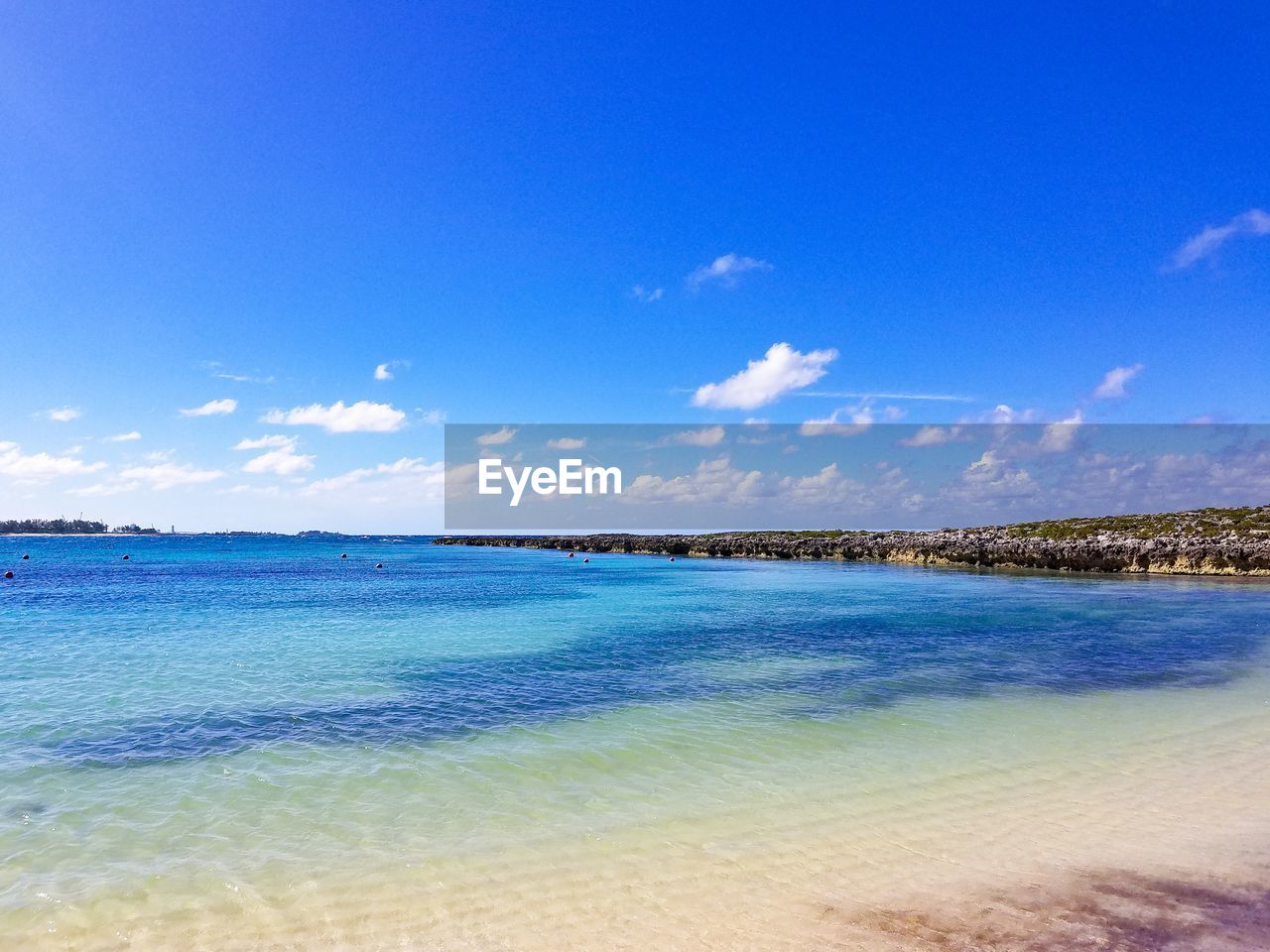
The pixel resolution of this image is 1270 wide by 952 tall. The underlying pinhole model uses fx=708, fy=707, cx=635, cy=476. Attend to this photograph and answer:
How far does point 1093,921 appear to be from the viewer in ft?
19.4

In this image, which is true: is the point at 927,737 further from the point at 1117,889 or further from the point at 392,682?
the point at 392,682

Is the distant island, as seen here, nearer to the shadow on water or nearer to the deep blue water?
the deep blue water

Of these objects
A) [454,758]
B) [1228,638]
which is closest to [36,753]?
[454,758]

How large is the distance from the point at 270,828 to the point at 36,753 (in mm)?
5624

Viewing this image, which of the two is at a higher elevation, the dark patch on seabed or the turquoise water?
the dark patch on seabed

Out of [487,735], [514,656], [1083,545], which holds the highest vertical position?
[1083,545]

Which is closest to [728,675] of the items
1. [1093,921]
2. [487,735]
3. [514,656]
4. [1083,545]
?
[514,656]

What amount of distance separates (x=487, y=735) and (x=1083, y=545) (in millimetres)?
63242

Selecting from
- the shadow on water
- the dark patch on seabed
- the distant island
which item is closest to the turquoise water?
the shadow on water

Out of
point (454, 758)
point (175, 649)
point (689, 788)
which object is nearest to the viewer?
point (689, 788)

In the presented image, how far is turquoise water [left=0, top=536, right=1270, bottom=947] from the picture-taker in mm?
7211

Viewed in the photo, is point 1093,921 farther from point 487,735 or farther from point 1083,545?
point 1083,545

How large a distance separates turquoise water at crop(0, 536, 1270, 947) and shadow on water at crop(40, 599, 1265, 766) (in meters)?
0.12

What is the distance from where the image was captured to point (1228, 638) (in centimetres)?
2189
